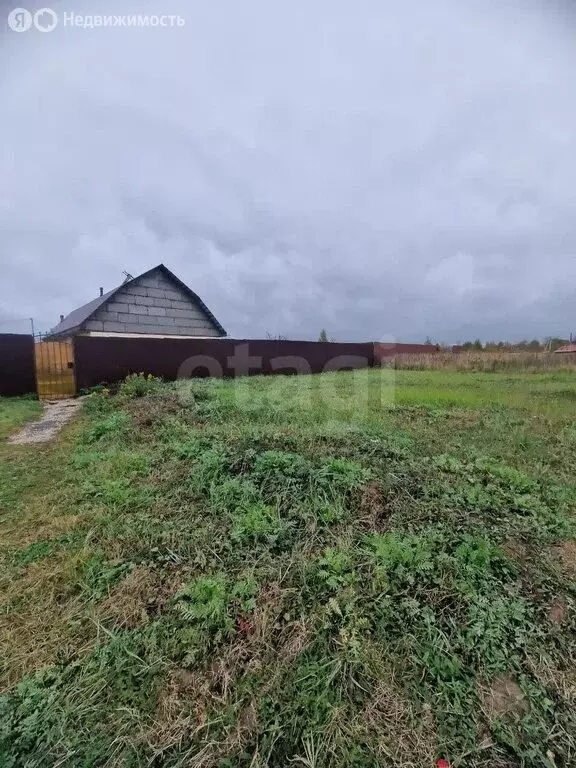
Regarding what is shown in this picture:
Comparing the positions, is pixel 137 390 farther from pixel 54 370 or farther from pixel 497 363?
pixel 497 363

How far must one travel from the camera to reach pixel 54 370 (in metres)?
7.83

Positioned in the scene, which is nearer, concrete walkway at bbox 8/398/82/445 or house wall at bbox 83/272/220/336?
concrete walkway at bbox 8/398/82/445

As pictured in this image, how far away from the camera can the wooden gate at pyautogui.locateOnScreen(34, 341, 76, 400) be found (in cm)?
774

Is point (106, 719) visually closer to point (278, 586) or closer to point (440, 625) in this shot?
point (278, 586)

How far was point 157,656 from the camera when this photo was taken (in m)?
1.42

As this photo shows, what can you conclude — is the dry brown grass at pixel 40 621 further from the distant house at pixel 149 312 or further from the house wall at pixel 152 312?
the house wall at pixel 152 312

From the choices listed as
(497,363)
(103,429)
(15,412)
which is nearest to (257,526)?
(103,429)

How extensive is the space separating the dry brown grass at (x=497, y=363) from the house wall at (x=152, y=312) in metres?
9.12

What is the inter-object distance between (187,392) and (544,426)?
5621 mm

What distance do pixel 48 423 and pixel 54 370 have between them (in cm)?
323

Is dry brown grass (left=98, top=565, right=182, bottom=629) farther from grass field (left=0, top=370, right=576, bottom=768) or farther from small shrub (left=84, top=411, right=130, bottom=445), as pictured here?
small shrub (left=84, top=411, right=130, bottom=445)

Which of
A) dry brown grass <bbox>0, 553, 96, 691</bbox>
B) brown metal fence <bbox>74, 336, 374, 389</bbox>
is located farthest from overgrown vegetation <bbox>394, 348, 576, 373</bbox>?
dry brown grass <bbox>0, 553, 96, 691</bbox>

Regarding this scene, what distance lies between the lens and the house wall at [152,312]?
11320mm

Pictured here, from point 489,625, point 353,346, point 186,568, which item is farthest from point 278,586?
point 353,346
